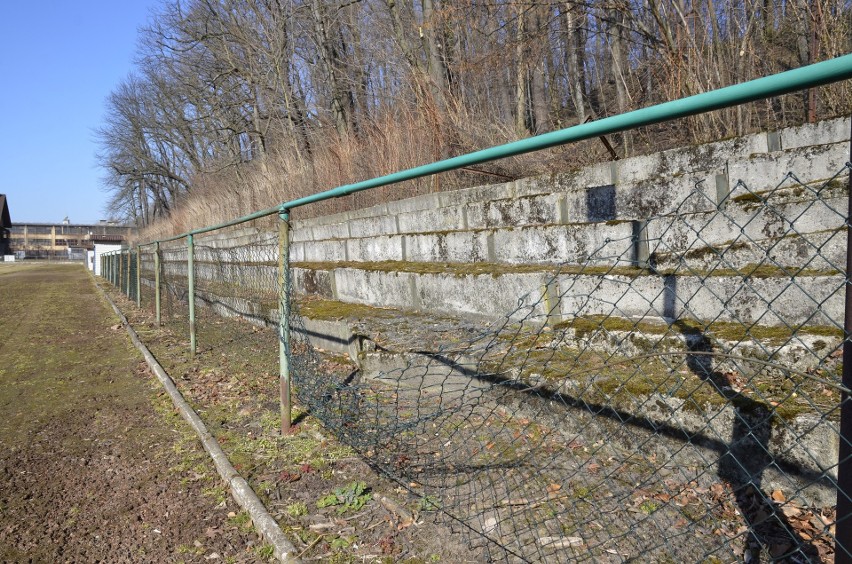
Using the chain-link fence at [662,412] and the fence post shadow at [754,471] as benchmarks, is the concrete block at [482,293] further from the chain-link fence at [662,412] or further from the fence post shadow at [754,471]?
the fence post shadow at [754,471]

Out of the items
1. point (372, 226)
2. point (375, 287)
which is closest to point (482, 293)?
point (375, 287)

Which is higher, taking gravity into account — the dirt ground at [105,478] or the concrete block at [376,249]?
the concrete block at [376,249]

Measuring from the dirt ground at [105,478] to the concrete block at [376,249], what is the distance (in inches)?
120

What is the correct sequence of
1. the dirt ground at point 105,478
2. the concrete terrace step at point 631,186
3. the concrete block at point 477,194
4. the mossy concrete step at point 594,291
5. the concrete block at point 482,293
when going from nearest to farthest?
the dirt ground at point 105,478 < the mossy concrete step at point 594,291 < the concrete terrace step at point 631,186 < the concrete block at point 482,293 < the concrete block at point 477,194

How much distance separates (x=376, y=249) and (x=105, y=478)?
446cm

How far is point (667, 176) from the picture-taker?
4.36 metres

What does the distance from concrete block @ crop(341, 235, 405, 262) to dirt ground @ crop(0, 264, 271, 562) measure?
10.0 feet

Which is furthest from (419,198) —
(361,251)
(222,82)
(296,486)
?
(222,82)

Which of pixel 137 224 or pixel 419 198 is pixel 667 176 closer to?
pixel 419 198

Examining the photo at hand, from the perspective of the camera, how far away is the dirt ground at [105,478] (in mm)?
2961

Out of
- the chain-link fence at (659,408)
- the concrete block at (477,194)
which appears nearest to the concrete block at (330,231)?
the concrete block at (477,194)

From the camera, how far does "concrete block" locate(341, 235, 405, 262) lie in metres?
7.16

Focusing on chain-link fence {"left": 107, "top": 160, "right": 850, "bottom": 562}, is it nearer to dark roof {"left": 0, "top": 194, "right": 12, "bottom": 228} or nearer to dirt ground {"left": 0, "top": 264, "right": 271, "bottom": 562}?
dirt ground {"left": 0, "top": 264, "right": 271, "bottom": 562}

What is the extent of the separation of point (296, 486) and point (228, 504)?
0.39 m
